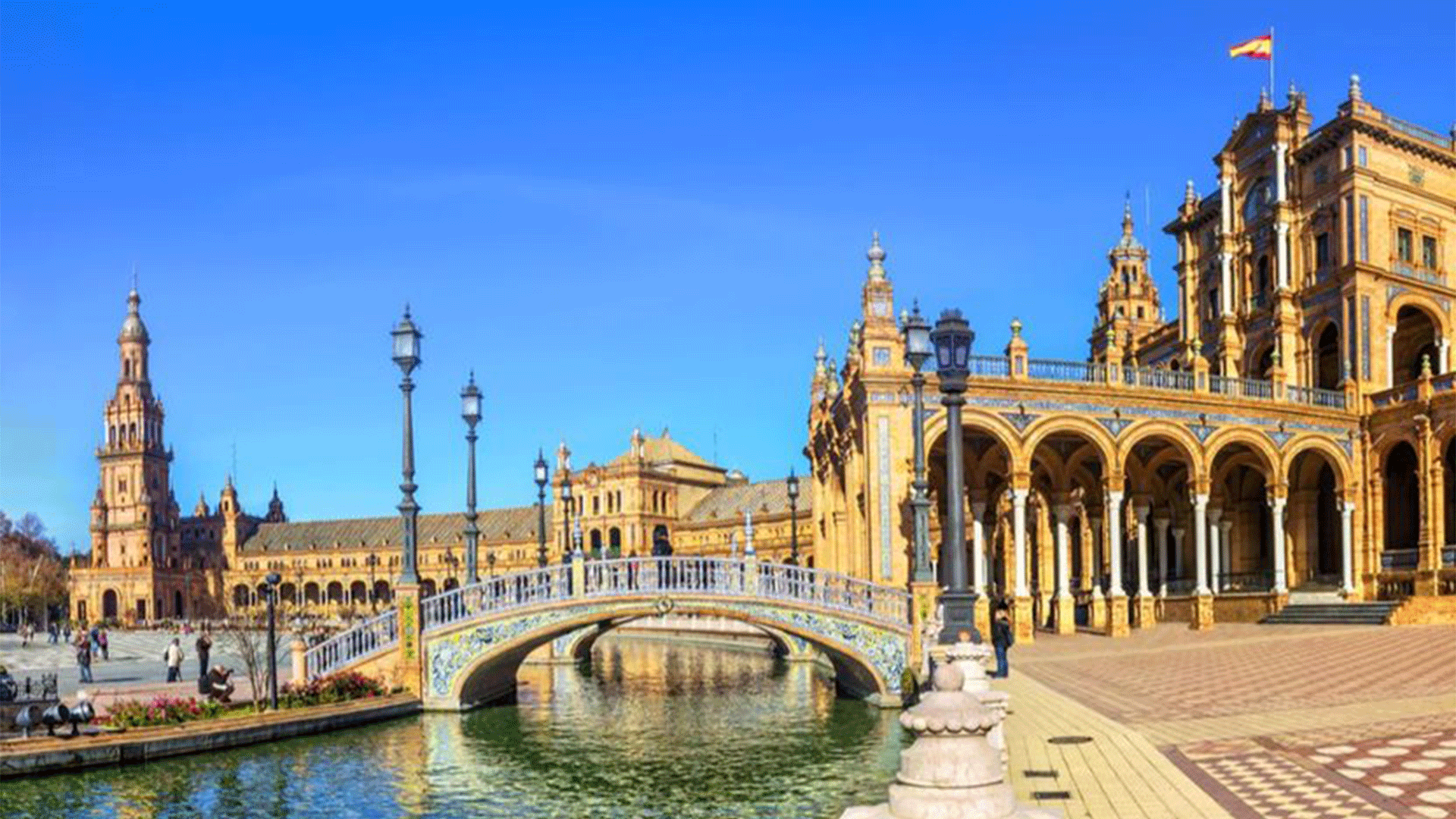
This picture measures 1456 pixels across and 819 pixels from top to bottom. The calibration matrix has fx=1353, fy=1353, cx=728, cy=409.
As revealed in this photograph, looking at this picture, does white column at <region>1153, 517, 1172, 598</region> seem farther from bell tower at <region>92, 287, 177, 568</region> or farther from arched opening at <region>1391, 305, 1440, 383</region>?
bell tower at <region>92, 287, 177, 568</region>

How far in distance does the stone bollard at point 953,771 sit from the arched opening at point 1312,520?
3870 cm

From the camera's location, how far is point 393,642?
91.8 ft

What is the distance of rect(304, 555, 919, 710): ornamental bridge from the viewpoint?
26688 mm

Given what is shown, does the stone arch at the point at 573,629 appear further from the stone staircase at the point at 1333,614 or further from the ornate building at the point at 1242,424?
the stone staircase at the point at 1333,614

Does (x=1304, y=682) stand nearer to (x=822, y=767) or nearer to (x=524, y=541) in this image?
(x=822, y=767)

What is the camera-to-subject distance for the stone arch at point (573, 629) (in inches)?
1048

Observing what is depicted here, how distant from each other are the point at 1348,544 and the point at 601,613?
25.1m

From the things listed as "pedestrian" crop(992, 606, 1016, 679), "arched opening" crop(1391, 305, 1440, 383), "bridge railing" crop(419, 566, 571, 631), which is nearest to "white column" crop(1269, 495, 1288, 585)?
"arched opening" crop(1391, 305, 1440, 383)

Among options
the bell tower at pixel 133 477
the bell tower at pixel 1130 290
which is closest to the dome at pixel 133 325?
the bell tower at pixel 133 477

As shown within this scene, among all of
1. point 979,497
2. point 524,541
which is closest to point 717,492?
point 524,541

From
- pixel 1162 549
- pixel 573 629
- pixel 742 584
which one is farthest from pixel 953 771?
pixel 1162 549

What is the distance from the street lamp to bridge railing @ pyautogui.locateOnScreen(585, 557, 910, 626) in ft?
4.62

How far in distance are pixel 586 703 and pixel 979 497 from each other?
15.2 m

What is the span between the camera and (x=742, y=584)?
2741 cm
